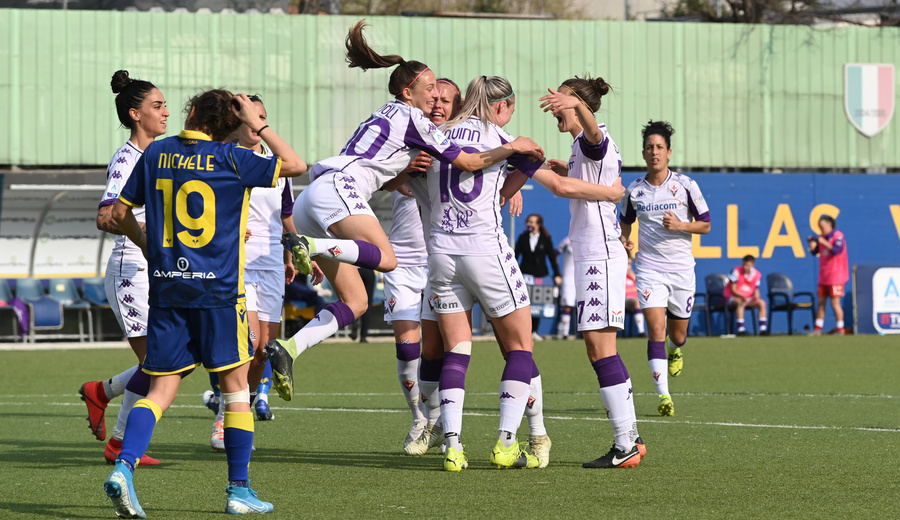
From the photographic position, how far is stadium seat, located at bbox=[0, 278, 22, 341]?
2095cm

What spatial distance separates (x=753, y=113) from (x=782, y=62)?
133 centimetres

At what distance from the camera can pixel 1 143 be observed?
23094mm

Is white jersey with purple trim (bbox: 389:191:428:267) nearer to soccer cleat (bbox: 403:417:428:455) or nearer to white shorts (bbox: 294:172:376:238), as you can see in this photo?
soccer cleat (bbox: 403:417:428:455)

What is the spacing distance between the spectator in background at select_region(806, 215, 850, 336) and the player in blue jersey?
65.7 feet

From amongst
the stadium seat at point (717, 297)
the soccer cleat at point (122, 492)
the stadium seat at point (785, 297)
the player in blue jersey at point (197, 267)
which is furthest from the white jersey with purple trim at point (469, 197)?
the stadium seat at point (785, 297)

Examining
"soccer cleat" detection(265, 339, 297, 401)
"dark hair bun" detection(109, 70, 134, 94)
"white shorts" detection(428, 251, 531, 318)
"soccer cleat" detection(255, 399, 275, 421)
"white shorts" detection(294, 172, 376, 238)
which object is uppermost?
"dark hair bun" detection(109, 70, 134, 94)

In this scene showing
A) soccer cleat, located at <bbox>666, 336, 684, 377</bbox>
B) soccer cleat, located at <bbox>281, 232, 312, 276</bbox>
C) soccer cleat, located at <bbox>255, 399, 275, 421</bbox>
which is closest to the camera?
soccer cleat, located at <bbox>281, 232, 312, 276</bbox>

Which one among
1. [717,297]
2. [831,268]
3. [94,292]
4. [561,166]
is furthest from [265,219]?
[831,268]

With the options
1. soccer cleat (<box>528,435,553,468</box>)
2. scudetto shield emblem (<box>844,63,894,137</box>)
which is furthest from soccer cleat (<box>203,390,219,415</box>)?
scudetto shield emblem (<box>844,63,894,137</box>)

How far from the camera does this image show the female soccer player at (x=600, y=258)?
665 centimetres

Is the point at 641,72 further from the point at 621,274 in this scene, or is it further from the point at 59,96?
the point at 621,274

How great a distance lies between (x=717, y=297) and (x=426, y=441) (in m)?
17.6

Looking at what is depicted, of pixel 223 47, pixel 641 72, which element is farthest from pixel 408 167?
pixel 641 72

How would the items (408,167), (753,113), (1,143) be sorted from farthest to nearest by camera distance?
(753,113) < (1,143) < (408,167)
